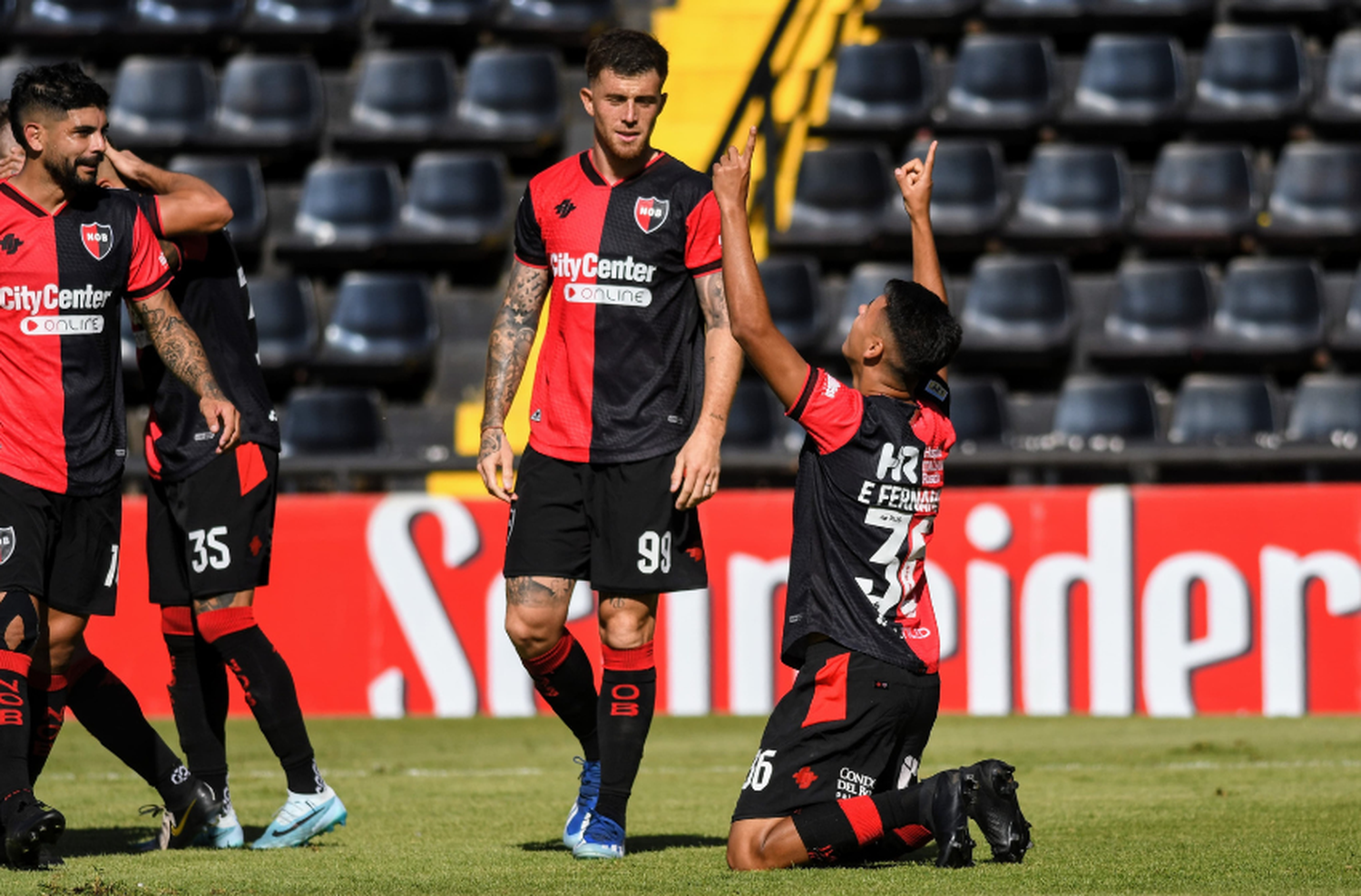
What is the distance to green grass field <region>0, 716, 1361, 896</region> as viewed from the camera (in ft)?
14.0

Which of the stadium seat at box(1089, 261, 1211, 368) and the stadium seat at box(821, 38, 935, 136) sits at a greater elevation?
the stadium seat at box(821, 38, 935, 136)

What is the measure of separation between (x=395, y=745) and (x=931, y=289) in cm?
394

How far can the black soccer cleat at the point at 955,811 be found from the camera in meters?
4.25

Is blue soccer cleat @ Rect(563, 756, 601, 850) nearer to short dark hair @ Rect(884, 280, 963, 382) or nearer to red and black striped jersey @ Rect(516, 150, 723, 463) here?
red and black striped jersey @ Rect(516, 150, 723, 463)

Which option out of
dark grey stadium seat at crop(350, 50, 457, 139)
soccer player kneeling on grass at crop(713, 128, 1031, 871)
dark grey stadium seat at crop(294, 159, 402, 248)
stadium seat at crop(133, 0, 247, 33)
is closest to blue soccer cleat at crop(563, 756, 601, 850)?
soccer player kneeling on grass at crop(713, 128, 1031, 871)

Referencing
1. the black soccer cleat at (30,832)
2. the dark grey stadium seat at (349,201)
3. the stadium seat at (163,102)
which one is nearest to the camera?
the black soccer cleat at (30,832)

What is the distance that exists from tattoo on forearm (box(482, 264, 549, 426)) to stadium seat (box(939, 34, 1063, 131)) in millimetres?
7155

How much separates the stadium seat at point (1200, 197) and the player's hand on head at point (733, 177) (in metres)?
7.36

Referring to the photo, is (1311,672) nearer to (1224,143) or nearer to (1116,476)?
(1116,476)

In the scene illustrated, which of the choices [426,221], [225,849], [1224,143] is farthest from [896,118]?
[225,849]

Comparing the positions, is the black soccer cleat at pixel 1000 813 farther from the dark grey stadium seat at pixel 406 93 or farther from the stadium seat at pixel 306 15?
the stadium seat at pixel 306 15

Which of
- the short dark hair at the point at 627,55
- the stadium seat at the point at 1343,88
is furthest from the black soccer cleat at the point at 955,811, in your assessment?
the stadium seat at the point at 1343,88

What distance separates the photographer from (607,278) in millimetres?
5074

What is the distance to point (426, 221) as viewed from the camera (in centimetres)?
1170
